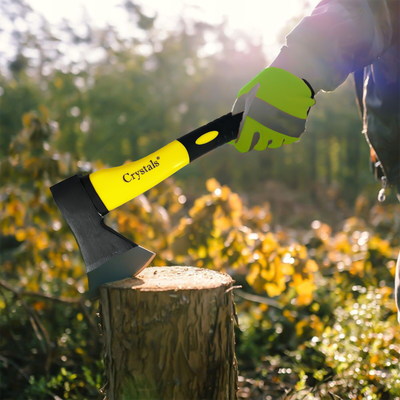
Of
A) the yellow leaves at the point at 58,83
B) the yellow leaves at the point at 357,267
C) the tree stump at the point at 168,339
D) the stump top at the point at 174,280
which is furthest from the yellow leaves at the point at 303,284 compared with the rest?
the yellow leaves at the point at 58,83

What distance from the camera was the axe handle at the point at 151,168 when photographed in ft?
5.31

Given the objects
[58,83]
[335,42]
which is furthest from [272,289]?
[58,83]

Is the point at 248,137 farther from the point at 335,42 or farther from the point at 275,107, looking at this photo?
the point at 335,42

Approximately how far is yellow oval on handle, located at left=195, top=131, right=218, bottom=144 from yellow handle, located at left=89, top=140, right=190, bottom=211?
0.09 metres

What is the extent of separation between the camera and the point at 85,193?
1.62m

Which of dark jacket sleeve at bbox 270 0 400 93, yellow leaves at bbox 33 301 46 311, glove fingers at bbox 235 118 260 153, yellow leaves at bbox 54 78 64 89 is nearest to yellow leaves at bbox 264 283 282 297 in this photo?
glove fingers at bbox 235 118 260 153

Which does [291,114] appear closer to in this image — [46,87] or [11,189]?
[11,189]

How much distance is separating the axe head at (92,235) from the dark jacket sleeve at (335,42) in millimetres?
888

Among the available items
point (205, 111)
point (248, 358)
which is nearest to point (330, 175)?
point (205, 111)

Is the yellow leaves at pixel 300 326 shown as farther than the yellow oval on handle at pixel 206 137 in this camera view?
Yes

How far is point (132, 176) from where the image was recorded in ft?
5.35

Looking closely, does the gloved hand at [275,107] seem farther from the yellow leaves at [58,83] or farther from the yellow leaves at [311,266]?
the yellow leaves at [58,83]

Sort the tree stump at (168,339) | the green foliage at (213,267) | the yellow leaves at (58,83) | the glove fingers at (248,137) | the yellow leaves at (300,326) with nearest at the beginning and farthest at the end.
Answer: the tree stump at (168,339), the glove fingers at (248,137), the green foliage at (213,267), the yellow leaves at (300,326), the yellow leaves at (58,83)

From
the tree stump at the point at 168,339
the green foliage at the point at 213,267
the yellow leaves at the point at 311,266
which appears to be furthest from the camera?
the yellow leaves at the point at 311,266
